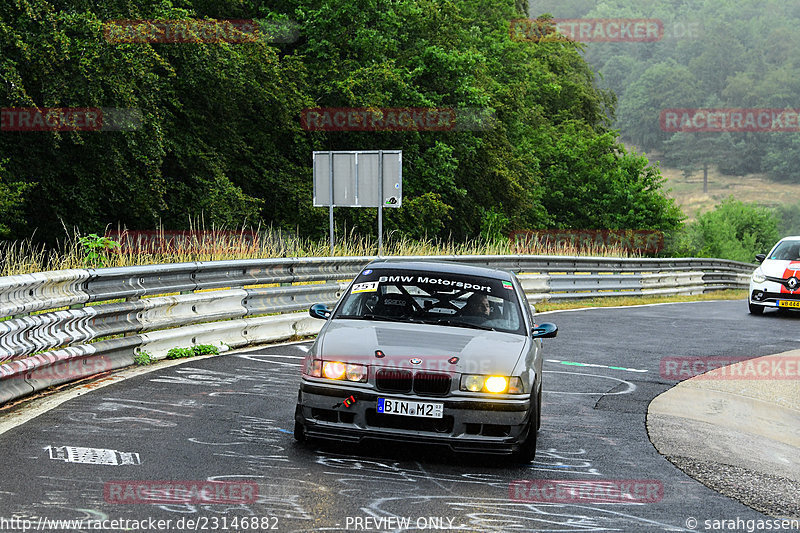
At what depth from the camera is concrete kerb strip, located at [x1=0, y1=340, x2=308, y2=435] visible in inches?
300

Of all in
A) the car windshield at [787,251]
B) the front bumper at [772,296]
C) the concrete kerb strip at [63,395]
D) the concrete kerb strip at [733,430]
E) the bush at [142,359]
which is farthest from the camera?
the car windshield at [787,251]

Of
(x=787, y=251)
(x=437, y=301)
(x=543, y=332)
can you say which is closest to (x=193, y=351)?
(x=437, y=301)

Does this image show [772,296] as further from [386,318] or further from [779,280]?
[386,318]

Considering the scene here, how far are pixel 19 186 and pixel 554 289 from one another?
42.7 feet

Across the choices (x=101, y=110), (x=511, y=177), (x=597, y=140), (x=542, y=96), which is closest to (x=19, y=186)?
(x=101, y=110)

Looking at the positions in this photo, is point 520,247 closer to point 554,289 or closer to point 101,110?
point 554,289

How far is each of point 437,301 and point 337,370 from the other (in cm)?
161

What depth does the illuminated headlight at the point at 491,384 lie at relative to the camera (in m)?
6.77

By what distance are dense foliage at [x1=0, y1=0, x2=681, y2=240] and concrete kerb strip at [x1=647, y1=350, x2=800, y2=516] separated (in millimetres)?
17204

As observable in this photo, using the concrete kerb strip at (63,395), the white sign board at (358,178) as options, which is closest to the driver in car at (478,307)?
the concrete kerb strip at (63,395)

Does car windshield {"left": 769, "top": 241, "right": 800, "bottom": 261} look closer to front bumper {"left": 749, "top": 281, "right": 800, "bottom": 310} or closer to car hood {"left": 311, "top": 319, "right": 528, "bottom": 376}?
front bumper {"left": 749, "top": 281, "right": 800, "bottom": 310}

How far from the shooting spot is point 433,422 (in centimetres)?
670

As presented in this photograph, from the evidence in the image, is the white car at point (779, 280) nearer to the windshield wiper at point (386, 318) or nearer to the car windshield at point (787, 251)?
the car windshield at point (787, 251)

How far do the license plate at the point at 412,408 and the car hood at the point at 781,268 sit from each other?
17480 mm
